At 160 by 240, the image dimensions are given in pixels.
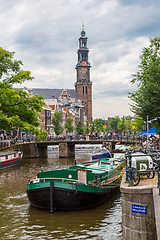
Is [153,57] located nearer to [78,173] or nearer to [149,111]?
[149,111]

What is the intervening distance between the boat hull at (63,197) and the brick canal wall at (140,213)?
567cm

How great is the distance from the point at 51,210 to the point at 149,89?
11704mm

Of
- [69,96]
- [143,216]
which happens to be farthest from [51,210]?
[69,96]

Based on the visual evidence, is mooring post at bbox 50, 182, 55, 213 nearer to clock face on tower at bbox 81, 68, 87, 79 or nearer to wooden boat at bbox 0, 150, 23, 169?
wooden boat at bbox 0, 150, 23, 169

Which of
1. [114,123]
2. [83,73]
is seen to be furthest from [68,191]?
[114,123]

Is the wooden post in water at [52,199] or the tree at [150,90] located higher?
the tree at [150,90]

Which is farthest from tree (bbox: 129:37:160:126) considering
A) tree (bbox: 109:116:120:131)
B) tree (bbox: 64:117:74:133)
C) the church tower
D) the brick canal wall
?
tree (bbox: 109:116:120:131)

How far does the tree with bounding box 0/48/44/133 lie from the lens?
104ft

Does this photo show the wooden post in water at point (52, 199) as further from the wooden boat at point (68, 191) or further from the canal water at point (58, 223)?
the canal water at point (58, 223)

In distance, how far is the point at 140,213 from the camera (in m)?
8.98

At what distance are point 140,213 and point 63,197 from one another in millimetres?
6516

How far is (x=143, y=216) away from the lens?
8.93 m

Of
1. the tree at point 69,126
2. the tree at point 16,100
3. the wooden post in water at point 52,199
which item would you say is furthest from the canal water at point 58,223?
the tree at point 69,126

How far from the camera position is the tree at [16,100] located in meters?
31.6
